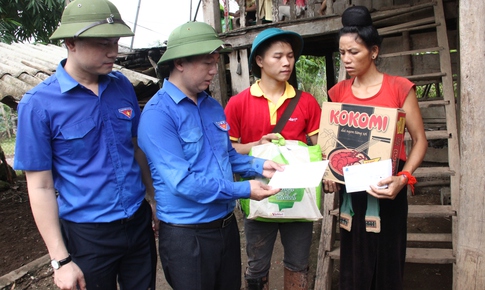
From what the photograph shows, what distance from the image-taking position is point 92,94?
1.86 metres

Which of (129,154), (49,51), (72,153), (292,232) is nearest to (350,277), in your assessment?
(292,232)

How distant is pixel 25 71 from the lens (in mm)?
4402

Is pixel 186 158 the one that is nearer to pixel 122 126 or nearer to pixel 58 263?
pixel 122 126

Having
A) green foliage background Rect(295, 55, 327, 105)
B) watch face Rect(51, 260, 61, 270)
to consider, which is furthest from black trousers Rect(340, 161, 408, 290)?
green foliage background Rect(295, 55, 327, 105)

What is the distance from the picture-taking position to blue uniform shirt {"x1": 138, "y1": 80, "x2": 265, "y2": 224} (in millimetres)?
1743

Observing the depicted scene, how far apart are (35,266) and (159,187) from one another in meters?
3.59

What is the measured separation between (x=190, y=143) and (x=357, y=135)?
923 millimetres

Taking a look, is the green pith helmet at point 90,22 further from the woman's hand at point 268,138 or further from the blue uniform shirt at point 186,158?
the woman's hand at point 268,138

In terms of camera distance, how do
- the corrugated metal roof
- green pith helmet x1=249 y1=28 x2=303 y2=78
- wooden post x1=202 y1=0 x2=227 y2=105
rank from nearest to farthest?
green pith helmet x1=249 y1=28 x2=303 y2=78
the corrugated metal roof
wooden post x1=202 y1=0 x2=227 y2=105

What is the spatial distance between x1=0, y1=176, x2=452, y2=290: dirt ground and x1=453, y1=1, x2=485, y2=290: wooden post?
54.7 inches

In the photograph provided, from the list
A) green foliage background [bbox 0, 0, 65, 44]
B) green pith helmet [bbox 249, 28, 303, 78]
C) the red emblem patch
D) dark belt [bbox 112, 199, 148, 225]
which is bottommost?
dark belt [bbox 112, 199, 148, 225]

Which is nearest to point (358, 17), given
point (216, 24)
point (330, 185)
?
point (330, 185)

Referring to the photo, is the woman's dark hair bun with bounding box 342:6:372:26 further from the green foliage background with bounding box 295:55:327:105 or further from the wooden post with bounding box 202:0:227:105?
the green foliage background with bounding box 295:55:327:105

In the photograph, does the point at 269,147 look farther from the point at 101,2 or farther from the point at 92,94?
the point at 101,2
